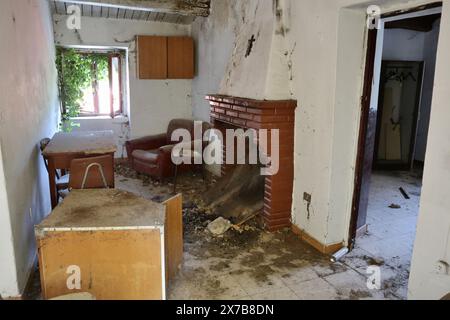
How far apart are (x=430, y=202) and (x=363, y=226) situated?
1439 millimetres

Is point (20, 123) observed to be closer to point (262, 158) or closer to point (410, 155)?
point (262, 158)

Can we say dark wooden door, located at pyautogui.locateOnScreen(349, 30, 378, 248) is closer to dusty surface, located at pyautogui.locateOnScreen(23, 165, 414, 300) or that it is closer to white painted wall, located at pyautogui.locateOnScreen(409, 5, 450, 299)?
dusty surface, located at pyautogui.locateOnScreen(23, 165, 414, 300)

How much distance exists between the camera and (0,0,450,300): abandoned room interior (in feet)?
6.88

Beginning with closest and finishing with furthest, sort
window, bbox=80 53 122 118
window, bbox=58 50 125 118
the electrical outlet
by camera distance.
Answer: the electrical outlet
window, bbox=58 50 125 118
window, bbox=80 53 122 118

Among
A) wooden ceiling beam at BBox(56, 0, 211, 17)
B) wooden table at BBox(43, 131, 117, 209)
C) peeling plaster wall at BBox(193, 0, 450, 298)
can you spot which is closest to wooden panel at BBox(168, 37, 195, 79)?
wooden ceiling beam at BBox(56, 0, 211, 17)

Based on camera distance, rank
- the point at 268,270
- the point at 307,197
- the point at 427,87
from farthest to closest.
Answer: the point at 427,87 < the point at 307,197 < the point at 268,270

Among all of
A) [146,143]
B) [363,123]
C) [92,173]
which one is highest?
[363,123]

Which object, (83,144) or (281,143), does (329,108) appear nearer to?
(281,143)

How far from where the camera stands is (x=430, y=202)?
2.12m

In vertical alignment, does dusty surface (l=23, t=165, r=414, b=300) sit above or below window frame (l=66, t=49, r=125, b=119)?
below

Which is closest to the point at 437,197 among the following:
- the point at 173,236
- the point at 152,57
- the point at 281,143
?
the point at 281,143

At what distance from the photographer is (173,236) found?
2.66 metres

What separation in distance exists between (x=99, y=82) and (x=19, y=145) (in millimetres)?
3856

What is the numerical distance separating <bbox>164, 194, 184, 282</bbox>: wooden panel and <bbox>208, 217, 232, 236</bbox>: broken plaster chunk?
2.33 feet
